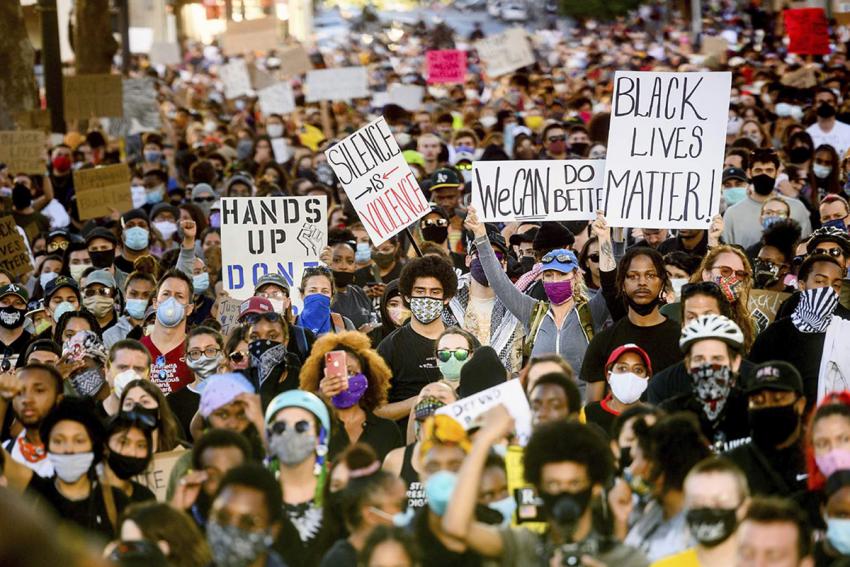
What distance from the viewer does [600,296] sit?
27.2 feet

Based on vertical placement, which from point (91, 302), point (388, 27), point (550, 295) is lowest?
point (388, 27)

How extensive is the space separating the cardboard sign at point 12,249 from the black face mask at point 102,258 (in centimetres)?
68

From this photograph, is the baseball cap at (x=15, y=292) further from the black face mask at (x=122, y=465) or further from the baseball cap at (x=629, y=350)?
the baseball cap at (x=629, y=350)

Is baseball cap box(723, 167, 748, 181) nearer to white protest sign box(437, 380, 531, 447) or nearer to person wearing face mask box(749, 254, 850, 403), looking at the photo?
person wearing face mask box(749, 254, 850, 403)

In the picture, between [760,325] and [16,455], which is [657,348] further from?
[16,455]

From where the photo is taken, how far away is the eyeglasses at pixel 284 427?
5.77 metres

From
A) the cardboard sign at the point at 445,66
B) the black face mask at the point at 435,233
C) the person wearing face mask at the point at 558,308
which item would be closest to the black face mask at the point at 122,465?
the person wearing face mask at the point at 558,308

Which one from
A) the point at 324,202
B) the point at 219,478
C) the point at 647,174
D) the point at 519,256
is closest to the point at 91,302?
the point at 324,202

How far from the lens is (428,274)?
8.12 metres

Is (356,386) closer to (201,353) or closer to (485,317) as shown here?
(201,353)

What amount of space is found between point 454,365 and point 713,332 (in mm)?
1558

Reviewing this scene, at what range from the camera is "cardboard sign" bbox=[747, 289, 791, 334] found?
8625 millimetres

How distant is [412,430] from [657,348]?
1.31 metres

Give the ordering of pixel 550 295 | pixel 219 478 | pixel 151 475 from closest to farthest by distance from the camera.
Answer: pixel 219 478
pixel 151 475
pixel 550 295
